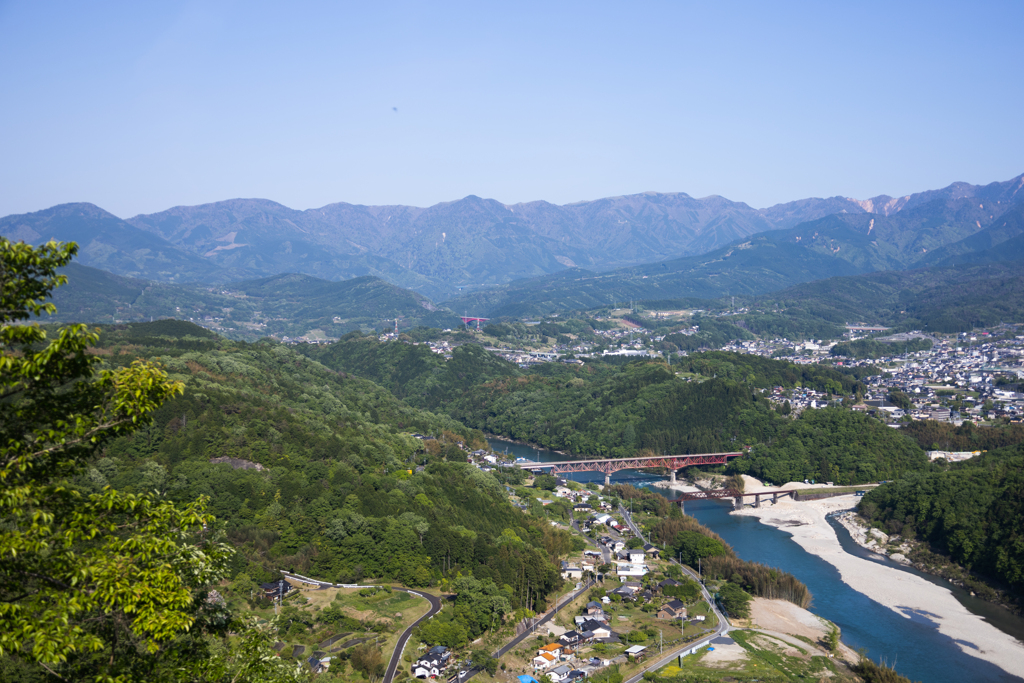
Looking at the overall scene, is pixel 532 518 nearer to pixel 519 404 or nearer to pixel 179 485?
pixel 179 485

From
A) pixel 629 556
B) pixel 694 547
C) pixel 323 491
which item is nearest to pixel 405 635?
pixel 323 491

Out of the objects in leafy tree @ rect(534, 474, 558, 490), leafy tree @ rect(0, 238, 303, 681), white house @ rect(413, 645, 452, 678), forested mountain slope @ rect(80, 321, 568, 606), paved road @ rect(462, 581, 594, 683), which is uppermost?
leafy tree @ rect(0, 238, 303, 681)

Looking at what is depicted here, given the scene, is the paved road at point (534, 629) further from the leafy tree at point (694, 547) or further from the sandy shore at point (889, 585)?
the sandy shore at point (889, 585)

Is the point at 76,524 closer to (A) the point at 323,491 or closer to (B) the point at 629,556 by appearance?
(A) the point at 323,491

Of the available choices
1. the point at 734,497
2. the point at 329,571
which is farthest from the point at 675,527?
the point at 329,571

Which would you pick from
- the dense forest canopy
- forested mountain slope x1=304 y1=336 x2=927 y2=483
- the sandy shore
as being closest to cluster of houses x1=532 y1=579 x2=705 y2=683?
the sandy shore

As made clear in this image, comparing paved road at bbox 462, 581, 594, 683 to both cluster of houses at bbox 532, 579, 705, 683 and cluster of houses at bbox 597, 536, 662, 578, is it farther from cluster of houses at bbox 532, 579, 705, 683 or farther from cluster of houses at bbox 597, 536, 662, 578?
cluster of houses at bbox 597, 536, 662, 578
